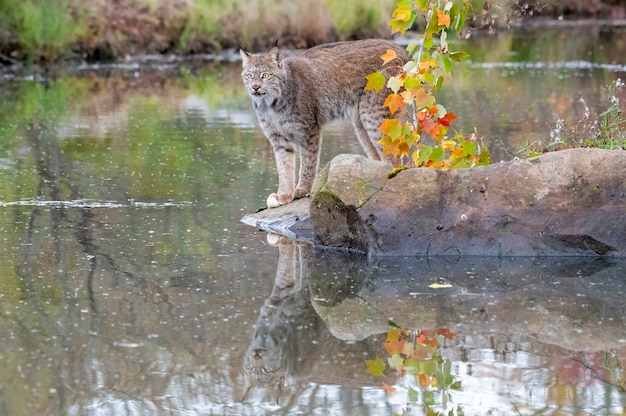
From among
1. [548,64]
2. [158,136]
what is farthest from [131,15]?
[158,136]

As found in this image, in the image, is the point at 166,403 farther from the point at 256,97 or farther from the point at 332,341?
the point at 256,97

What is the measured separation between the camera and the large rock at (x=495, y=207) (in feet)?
24.6

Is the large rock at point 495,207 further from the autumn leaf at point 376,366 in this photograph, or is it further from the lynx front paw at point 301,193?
the autumn leaf at point 376,366

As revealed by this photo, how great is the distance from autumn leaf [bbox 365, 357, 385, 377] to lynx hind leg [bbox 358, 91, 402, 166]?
3634 mm

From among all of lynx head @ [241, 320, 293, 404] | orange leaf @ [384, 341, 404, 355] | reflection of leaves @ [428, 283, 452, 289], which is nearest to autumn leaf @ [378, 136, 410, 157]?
reflection of leaves @ [428, 283, 452, 289]

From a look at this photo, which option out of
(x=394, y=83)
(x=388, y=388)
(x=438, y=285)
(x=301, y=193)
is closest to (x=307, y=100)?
(x=301, y=193)

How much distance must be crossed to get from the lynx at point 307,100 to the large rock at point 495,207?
123 centimetres

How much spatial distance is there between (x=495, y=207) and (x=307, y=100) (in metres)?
2.08

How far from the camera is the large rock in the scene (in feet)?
24.6

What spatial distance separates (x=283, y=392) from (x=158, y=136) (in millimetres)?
8695

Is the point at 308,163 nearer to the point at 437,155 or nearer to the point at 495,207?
the point at 437,155

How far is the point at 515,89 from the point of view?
18.1 m

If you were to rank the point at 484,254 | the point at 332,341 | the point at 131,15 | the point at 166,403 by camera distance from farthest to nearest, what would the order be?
the point at 131,15, the point at 484,254, the point at 332,341, the point at 166,403

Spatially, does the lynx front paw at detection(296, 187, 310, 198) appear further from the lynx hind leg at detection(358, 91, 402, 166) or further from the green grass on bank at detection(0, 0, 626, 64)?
the green grass on bank at detection(0, 0, 626, 64)
